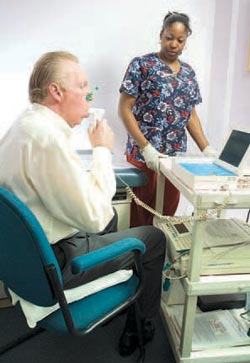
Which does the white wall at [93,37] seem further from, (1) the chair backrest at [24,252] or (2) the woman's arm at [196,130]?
(1) the chair backrest at [24,252]

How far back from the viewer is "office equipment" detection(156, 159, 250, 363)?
3.37 ft

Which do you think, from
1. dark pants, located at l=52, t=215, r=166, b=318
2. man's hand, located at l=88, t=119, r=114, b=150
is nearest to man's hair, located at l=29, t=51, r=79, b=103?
man's hand, located at l=88, t=119, r=114, b=150

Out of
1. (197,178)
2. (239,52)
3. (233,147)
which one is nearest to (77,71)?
(197,178)

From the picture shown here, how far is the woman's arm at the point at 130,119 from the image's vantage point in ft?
5.48

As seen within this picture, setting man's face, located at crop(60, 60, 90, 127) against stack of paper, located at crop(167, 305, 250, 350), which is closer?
man's face, located at crop(60, 60, 90, 127)

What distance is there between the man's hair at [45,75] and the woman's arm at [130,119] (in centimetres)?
70

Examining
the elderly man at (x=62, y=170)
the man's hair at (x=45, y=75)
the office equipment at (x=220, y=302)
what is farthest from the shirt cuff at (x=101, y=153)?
the office equipment at (x=220, y=302)

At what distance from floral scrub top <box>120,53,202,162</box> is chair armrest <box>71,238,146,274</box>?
2.88 feet

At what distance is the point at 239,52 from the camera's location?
2076mm

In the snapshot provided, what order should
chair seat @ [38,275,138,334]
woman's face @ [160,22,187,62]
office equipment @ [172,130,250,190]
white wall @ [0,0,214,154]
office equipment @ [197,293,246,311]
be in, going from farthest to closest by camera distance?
white wall @ [0,0,214,154], woman's face @ [160,22,187,62], office equipment @ [197,293,246,311], office equipment @ [172,130,250,190], chair seat @ [38,275,138,334]

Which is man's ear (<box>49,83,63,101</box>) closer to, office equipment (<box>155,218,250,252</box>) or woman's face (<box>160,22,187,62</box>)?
office equipment (<box>155,218,250,252</box>)

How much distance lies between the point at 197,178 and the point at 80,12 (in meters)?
1.33

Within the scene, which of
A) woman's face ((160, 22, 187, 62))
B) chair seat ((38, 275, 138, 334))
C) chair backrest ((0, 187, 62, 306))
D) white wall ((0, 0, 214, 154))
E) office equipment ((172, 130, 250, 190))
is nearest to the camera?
chair backrest ((0, 187, 62, 306))

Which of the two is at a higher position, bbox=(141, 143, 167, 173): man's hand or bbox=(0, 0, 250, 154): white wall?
bbox=(0, 0, 250, 154): white wall
